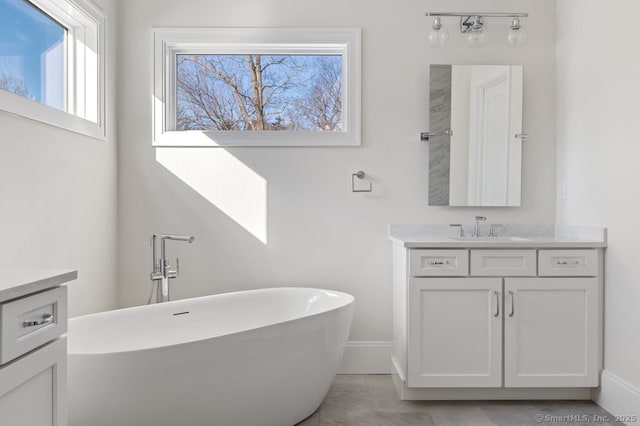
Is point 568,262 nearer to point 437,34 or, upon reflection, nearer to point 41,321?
point 437,34

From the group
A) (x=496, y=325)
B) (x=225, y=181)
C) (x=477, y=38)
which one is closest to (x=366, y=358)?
(x=496, y=325)

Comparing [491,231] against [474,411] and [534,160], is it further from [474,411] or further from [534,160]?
[474,411]

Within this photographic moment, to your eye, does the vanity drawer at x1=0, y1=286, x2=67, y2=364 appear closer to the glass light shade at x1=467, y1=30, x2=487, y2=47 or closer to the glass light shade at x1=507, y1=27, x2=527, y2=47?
the glass light shade at x1=467, y1=30, x2=487, y2=47

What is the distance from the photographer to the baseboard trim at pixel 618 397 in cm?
225

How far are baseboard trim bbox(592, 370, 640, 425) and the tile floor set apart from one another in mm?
50

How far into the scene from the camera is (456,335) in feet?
8.19

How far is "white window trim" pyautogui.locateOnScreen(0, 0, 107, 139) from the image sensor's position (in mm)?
2486

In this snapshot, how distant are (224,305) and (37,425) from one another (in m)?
1.57

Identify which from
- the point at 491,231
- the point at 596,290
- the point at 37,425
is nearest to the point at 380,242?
the point at 491,231

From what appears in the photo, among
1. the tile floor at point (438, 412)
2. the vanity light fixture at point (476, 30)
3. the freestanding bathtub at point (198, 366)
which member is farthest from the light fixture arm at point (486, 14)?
the tile floor at point (438, 412)

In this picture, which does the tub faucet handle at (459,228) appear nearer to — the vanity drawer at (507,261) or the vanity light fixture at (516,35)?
the vanity drawer at (507,261)

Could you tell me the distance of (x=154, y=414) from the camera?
6.06ft

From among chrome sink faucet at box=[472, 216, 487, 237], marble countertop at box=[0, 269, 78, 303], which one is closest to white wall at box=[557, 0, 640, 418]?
chrome sink faucet at box=[472, 216, 487, 237]

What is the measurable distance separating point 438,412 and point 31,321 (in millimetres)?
2056
